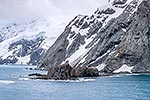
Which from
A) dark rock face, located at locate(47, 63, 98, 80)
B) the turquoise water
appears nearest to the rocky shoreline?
dark rock face, located at locate(47, 63, 98, 80)

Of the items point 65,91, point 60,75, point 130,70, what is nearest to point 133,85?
point 65,91

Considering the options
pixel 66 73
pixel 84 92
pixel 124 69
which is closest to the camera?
pixel 84 92

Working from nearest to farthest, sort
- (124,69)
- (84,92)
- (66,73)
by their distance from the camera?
(84,92), (66,73), (124,69)

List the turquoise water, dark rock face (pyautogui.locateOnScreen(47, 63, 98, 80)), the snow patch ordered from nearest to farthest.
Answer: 1. the turquoise water
2. dark rock face (pyautogui.locateOnScreen(47, 63, 98, 80))
3. the snow patch

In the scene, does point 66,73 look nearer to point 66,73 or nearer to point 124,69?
point 66,73

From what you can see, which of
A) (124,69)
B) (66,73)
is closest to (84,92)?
(66,73)

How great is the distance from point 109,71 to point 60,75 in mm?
37994

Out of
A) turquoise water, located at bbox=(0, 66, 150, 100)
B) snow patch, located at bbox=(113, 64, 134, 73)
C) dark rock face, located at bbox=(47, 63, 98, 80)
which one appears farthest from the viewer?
snow patch, located at bbox=(113, 64, 134, 73)

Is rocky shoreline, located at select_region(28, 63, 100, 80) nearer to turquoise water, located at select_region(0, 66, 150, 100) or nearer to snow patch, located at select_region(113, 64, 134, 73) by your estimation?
snow patch, located at select_region(113, 64, 134, 73)

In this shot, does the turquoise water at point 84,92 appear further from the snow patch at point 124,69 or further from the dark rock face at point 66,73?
the snow patch at point 124,69

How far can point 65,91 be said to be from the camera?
121 meters

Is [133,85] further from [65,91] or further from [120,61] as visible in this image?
[120,61]

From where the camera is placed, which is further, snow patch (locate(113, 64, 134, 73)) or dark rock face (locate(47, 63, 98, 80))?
snow patch (locate(113, 64, 134, 73))

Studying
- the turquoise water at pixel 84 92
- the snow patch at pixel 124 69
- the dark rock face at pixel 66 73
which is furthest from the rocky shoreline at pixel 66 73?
the turquoise water at pixel 84 92
